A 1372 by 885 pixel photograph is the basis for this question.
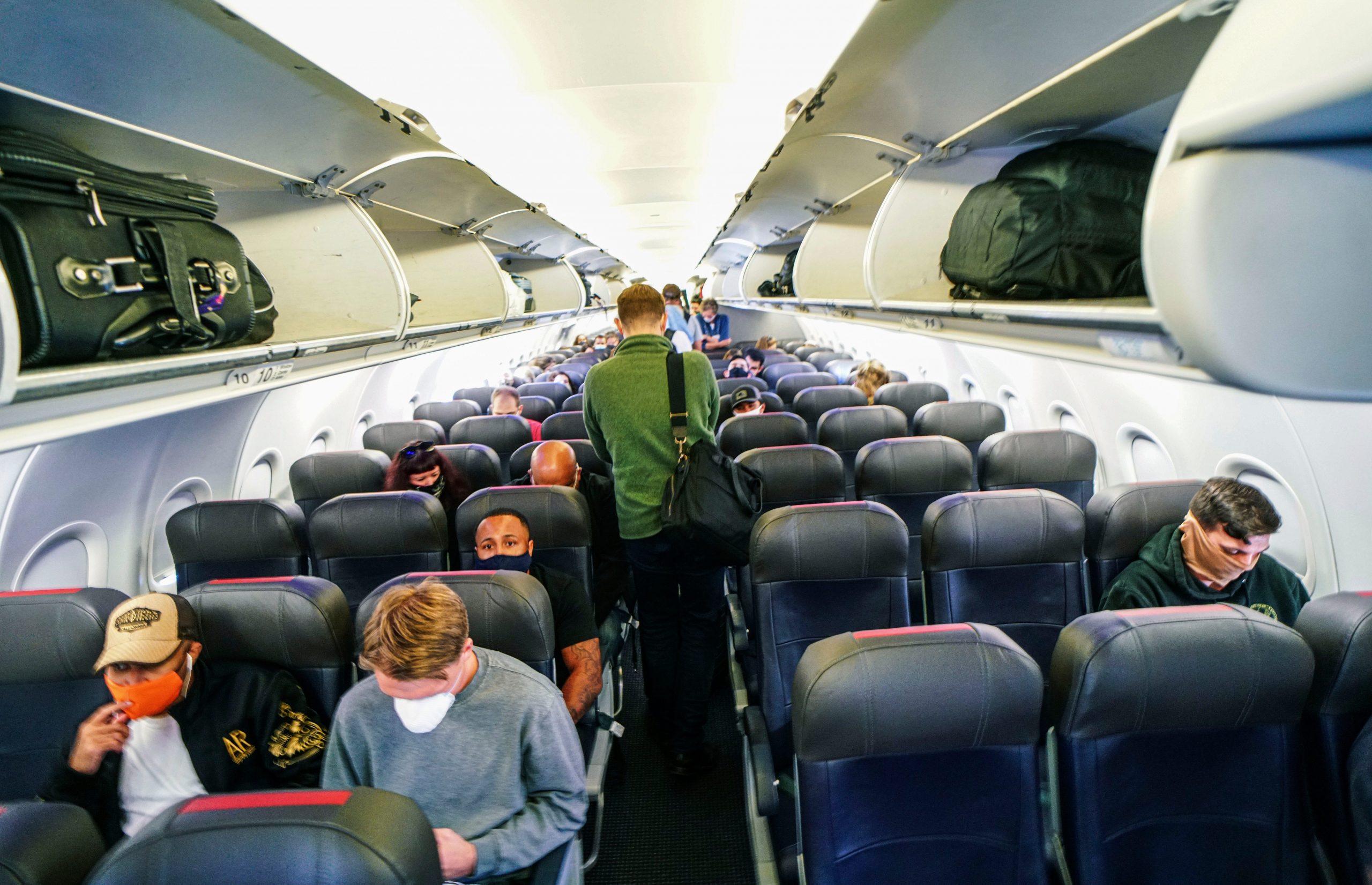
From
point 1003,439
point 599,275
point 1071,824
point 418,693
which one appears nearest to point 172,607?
point 418,693

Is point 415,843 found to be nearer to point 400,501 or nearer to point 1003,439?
point 400,501

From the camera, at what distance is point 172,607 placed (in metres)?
1.97

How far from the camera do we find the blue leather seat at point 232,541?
322cm

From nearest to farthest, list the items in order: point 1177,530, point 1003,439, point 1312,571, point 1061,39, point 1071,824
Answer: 1. point 1071,824
2. point 1061,39
3. point 1177,530
4. point 1312,571
5. point 1003,439

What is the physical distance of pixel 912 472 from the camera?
367 cm

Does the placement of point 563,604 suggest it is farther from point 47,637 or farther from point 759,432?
point 759,432

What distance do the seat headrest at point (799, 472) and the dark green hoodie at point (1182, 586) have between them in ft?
4.54

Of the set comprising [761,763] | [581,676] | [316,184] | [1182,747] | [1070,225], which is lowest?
[761,763]

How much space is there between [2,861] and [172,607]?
104 cm

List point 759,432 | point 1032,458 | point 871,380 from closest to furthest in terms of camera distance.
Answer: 1. point 1032,458
2. point 759,432
3. point 871,380

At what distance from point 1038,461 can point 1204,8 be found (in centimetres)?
244

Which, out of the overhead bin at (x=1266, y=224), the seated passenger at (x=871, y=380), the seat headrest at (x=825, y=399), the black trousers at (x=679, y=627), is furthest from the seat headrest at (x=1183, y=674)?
the seated passenger at (x=871, y=380)

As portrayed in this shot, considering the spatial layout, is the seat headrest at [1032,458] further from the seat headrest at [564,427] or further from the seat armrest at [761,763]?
the seat headrest at [564,427]

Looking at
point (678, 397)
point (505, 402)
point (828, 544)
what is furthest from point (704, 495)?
point (505, 402)
